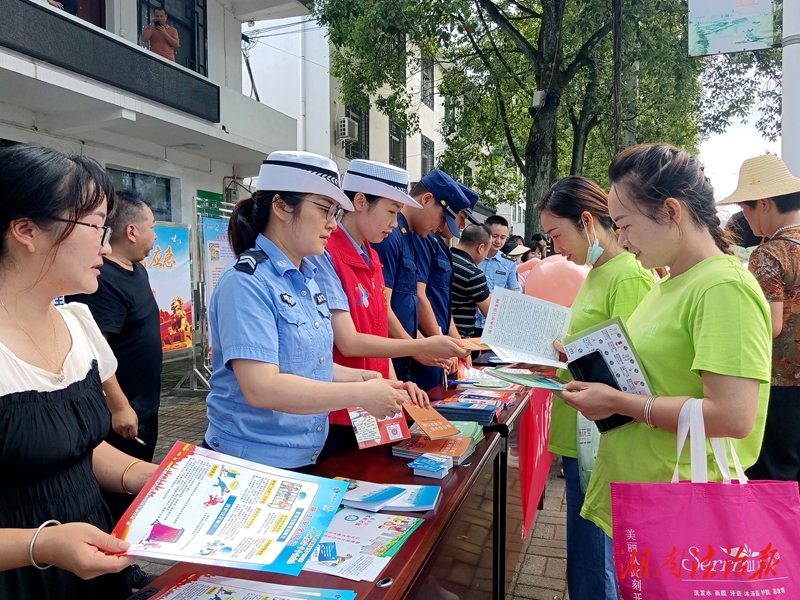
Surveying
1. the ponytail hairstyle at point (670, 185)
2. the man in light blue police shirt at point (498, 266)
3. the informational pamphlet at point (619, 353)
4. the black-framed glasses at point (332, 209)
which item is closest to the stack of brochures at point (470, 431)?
the informational pamphlet at point (619, 353)

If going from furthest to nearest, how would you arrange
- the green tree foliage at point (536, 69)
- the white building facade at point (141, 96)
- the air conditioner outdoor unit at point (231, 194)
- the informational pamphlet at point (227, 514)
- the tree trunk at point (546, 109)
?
the air conditioner outdoor unit at point (231, 194)
the tree trunk at point (546, 109)
the green tree foliage at point (536, 69)
the white building facade at point (141, 96)
the informational pamphlet at point (227, 514)

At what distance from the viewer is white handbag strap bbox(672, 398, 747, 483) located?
4.25 ft

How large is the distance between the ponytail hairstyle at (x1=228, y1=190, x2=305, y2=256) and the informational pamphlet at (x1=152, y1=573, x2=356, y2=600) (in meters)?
0.89

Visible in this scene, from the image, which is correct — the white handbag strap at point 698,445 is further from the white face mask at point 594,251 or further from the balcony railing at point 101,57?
the balcony railing at point 101,57

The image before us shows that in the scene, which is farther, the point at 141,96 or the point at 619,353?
the point at 141,96

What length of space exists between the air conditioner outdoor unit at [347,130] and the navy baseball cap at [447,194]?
973 cm

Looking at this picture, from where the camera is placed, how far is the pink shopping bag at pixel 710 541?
1.20 metres

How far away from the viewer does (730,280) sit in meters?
1.31

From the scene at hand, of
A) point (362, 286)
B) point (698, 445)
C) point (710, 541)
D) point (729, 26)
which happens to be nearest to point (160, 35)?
point (729, 26)

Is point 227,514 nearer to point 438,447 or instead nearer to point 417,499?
point 417,499

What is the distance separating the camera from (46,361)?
4.07 ft

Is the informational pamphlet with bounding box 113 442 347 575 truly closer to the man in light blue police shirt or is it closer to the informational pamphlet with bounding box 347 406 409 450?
the informational pamphlet with bounding box 347 406 409 450

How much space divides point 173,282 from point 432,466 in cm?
565

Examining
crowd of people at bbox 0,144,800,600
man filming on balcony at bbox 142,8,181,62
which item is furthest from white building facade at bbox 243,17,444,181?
crowd of people at bbox 0,144,800,600
